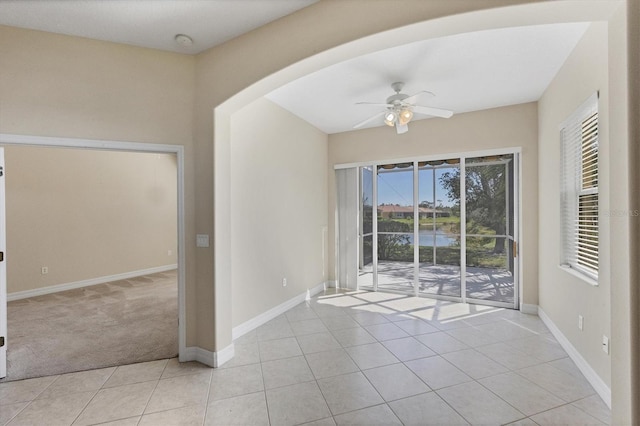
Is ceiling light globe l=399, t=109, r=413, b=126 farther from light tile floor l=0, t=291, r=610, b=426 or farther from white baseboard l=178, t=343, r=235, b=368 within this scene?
white baseboard l=178, t=343, r=235, b=368

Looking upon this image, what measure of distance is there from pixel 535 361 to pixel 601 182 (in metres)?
1.77

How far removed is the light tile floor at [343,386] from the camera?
1989 mm

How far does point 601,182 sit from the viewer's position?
2.12 metres

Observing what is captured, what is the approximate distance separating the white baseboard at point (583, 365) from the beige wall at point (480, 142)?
820 mm

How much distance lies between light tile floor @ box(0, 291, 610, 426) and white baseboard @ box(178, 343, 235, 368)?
76 millimetres

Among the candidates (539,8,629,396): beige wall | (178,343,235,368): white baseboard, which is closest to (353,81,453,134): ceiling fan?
(539,8,629,396): beige wall

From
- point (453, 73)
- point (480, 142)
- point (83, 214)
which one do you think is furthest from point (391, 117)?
point (83, 214)

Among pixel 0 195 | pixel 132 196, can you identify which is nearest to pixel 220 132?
pixel 0 195

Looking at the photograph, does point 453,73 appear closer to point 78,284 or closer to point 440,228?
point 440,228

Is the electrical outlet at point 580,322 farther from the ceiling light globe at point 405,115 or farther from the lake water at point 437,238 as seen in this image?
the ceiling light globe at point 405,115

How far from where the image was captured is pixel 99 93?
2529 mm

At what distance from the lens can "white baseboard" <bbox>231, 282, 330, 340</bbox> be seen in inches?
132

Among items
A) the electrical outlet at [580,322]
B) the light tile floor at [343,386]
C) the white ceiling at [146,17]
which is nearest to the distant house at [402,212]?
the light tile floor at [343,386]

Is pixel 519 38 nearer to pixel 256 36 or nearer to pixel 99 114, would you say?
pixel 256 36
